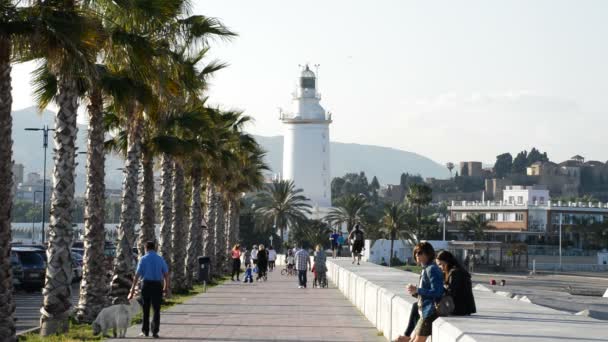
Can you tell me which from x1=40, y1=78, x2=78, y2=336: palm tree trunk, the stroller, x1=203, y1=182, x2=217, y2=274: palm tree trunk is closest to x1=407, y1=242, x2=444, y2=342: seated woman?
x1=40, y1=78, x2=78, y2=336: palm tree trunk

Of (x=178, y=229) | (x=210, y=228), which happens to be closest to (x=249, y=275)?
(x=210, y=228)

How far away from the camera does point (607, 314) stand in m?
33.5

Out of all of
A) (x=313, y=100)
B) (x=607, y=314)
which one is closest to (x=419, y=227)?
(x=313, y=100)

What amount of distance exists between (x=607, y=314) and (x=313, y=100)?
369 feet

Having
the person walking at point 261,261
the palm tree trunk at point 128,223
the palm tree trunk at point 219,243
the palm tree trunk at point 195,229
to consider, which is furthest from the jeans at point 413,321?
the palm tree trunk at point 219,243

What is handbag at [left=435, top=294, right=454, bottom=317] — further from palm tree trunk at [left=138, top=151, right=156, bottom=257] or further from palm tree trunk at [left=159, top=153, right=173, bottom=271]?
palm tree trunk at [left=159, top=153, right=173, bottom=271]

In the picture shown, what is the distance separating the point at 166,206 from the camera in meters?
38.1

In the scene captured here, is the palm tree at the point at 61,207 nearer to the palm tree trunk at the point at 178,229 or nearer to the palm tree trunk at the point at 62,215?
the palm tree trunk at the point at 62,215

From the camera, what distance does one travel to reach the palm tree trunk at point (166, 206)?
3738 cm

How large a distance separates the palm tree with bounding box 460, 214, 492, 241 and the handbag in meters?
132

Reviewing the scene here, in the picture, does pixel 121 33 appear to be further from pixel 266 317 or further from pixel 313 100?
pixel 313 100

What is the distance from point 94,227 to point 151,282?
19.0 feet

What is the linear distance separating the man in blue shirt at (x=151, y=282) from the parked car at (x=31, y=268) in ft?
68.8

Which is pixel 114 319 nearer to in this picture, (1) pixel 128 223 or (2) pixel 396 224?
(1) pixel 128 223
